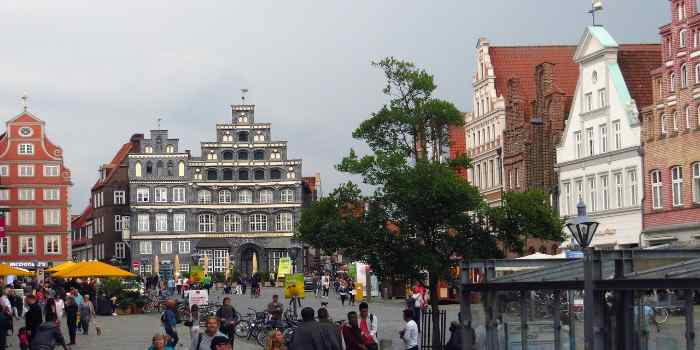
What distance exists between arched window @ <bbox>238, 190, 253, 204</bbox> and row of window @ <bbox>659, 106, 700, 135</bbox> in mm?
74516

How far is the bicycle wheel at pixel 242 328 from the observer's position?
130ft

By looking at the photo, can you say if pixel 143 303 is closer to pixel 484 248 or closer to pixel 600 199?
pixel 600 199

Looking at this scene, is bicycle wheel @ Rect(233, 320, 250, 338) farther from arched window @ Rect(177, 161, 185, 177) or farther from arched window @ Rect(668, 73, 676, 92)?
arched window @ Rect(177, 161, 185, 177)

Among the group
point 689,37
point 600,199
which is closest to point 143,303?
point 600,199

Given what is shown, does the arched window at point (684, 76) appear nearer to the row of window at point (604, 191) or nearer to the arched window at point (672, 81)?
the arched window at point (672, 81)

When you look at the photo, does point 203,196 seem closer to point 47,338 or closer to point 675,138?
point 675,138

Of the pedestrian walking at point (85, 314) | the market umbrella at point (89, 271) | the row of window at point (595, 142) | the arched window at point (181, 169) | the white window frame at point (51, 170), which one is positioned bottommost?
the pedestrian walking at point (85, 314)

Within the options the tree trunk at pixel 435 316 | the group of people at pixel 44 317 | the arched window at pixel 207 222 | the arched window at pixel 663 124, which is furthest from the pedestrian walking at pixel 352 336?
the arched window at pixel 207 222

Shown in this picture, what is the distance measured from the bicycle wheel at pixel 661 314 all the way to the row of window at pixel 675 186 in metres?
34.9

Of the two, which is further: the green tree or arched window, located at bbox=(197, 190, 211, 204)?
arched window, located at bbox=(197, 190, 211, 204)

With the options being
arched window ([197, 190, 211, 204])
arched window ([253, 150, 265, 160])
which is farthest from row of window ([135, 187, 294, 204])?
arched window ([253, 150, 265, 160])

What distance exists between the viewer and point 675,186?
169 feet

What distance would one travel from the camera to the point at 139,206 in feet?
407

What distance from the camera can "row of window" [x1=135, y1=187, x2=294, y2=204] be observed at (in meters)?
124
